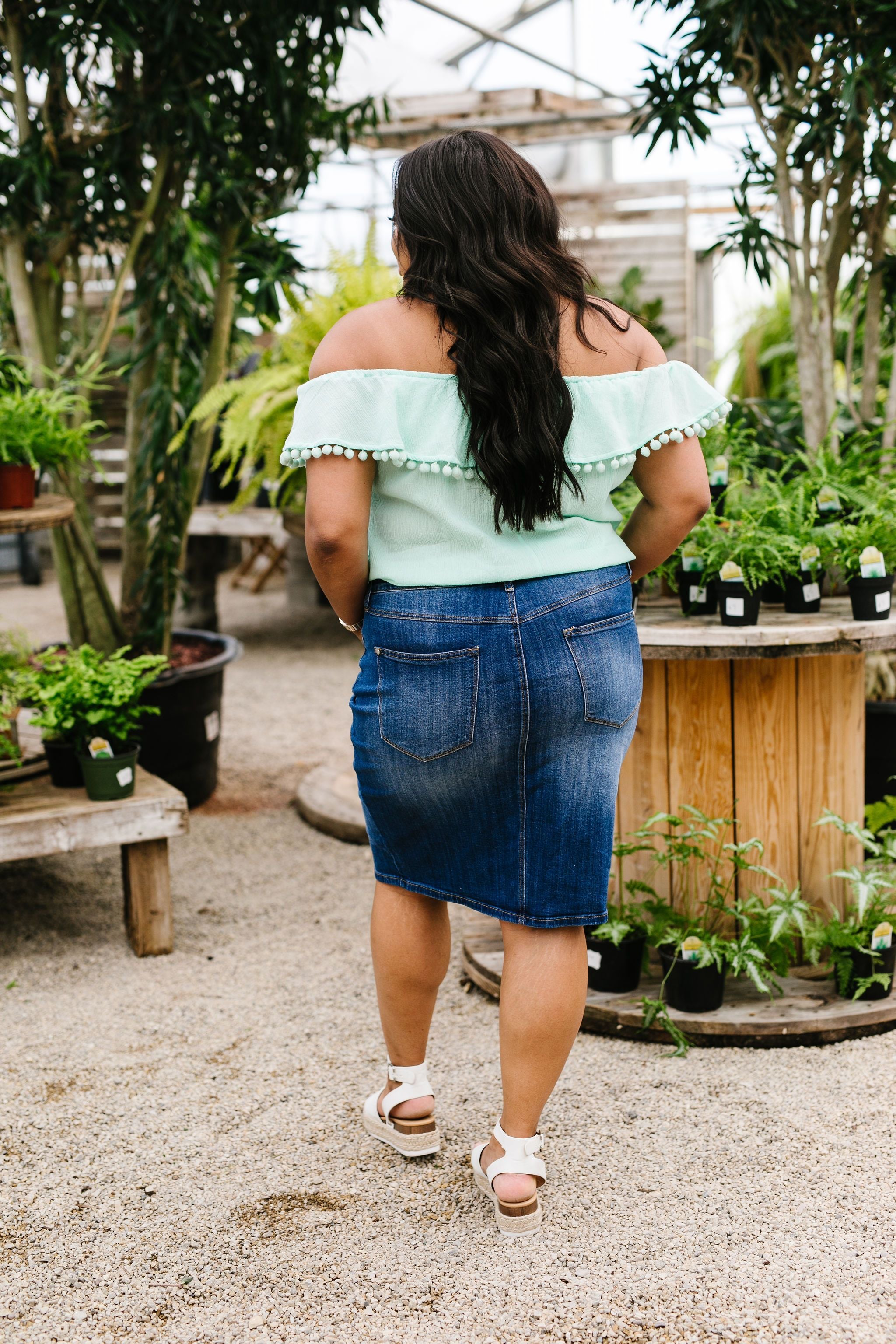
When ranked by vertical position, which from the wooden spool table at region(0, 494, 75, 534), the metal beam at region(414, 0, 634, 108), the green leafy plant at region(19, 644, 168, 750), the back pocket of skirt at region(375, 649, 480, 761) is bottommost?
the green leafy plant at region(19, 644, 168, 750)

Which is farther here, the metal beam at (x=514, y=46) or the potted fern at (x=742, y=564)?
the metal beam at (x=514, y=46)

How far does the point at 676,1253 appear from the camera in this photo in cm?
170

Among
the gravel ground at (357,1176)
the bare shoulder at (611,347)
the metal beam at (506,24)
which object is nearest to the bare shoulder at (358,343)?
the bare shoulder at (611,347)

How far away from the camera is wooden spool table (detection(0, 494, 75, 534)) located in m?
2.80

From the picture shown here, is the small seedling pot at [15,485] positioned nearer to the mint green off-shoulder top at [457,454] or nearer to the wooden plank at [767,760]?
the mint green off-shoulder top at [457,454]

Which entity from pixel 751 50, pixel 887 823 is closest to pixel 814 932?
pixel 887 823

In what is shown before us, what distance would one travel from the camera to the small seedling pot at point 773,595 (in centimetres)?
254

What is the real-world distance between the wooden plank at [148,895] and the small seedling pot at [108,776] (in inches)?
5.0

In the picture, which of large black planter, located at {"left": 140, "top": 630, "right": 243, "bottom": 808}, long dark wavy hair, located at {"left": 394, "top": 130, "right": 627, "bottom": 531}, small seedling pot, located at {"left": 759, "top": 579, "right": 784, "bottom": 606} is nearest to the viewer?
long dark wavy hair, located at {"left": 394, "top": 130, "right": 627, "bottom": 531}

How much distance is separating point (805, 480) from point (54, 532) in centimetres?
226

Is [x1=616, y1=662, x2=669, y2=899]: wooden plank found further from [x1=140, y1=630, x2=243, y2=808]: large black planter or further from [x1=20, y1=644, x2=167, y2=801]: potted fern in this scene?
[x1=140, y1=630, x2=243, y2=808]: large black planter

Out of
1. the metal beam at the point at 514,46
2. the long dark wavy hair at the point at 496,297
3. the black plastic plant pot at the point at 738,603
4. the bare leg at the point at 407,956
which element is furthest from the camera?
the metal beam at the point at 514,46

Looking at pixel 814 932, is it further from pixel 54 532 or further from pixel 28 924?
pixel 54 532

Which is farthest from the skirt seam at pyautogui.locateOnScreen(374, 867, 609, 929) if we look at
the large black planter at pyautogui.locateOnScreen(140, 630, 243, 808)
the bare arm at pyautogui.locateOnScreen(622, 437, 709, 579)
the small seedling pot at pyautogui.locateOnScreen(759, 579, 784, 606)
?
the large black planter at pyautogui.locateOnScreen(140, 630, 243, 808)
